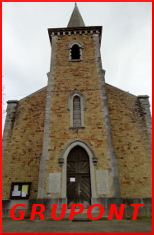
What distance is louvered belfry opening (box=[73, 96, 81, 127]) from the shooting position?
10.4 m

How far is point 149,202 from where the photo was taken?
9.22m

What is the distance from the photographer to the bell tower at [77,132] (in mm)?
8594

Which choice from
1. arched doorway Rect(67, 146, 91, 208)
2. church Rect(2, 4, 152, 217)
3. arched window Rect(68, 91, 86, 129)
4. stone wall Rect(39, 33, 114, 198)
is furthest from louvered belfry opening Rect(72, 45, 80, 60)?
arched doorway Rect(67, 146, 91, 208)

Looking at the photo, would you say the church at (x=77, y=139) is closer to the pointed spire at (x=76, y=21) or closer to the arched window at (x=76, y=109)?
the arched window at (x=76, y=109)

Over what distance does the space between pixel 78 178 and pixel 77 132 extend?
2469mm

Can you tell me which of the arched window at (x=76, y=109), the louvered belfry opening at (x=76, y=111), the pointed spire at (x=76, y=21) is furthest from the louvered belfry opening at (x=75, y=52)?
the pointed spire at (x=76, y=21)

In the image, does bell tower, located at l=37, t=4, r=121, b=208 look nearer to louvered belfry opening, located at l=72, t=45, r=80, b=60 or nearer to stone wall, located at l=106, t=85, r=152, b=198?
louvered belfry opening, located at l=72, t=45, r=80, b=60

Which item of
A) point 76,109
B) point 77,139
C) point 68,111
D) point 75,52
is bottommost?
point 77,139

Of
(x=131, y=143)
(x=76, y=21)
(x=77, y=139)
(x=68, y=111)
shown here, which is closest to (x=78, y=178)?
(x=77, y=139)

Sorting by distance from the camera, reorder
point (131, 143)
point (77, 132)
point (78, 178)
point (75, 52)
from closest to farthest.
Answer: point (78, 178) → point (77, 132) → point (131, 143) → point (75, 52)

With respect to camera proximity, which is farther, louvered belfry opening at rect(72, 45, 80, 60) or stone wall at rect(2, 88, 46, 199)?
louvered belfry opening at rect(72, 45, 80, 60)

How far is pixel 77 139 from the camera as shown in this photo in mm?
9594

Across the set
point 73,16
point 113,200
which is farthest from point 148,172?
point 73,16

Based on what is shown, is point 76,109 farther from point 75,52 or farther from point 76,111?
point 75,52
